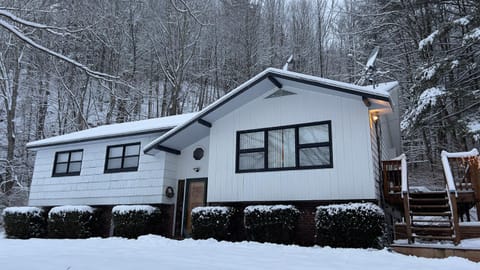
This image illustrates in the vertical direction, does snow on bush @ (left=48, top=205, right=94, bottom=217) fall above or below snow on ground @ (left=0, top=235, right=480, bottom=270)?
above

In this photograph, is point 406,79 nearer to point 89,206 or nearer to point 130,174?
point 130,174

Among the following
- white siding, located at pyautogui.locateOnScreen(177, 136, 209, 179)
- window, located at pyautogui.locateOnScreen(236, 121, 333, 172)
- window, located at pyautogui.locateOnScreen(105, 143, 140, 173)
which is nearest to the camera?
window, located at pyautogui.locateOnScreen(236, 121, 333, 172)

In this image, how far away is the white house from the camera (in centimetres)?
817

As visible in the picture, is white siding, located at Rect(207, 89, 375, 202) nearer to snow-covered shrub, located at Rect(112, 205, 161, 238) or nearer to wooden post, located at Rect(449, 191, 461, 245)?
wooden post, located at Rect(449, 191, 461, 245)

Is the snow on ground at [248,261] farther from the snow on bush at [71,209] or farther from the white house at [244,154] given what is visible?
the snow on bush at [71,209]

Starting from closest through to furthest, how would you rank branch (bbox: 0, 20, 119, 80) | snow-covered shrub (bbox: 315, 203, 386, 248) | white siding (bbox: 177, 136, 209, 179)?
branch (bbox: 0, 20, 119, 80), snow-covered shrub (bbox: 315, 203, 386, 248), white siding (bbox: 177, 136, 209, 179)

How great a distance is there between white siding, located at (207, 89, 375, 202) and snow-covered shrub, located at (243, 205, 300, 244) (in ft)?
1.94

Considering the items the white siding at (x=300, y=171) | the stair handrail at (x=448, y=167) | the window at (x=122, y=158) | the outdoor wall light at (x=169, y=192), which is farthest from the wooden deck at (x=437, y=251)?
the window at (x=122, y=158)

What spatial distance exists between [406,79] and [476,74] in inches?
167

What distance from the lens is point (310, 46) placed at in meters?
21.6

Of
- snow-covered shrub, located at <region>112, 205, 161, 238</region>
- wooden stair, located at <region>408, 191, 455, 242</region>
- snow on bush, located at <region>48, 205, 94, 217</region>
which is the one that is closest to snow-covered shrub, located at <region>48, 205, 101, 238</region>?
snow on bush, located at <region>48, 205, 94, 217</region>

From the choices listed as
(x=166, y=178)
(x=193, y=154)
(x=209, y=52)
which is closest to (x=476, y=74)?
(x=193, y=154)

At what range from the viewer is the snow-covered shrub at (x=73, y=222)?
10289 millimetres

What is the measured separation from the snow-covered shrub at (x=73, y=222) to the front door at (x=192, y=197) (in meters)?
2.89
